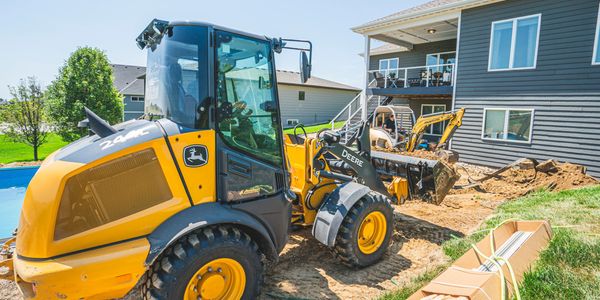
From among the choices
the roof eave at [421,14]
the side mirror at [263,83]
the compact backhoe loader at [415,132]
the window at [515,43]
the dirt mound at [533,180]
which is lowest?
the dirt mound at [533,180]

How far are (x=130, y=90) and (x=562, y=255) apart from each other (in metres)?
31.5

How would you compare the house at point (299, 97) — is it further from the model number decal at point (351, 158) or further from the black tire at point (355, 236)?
the black tire at point (355, 236)

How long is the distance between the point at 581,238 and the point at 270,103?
160 inches

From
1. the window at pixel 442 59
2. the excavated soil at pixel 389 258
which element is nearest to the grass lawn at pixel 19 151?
the excavated soil at pixel 389 258

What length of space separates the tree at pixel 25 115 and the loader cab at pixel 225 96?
12.2 metres

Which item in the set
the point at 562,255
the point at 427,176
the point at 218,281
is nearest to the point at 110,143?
the point at 218,281

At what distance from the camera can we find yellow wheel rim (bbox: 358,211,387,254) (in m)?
4.34

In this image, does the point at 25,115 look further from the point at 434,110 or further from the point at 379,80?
the point at 434,110

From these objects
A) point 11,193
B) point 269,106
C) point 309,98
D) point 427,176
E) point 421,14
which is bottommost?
point 11,193

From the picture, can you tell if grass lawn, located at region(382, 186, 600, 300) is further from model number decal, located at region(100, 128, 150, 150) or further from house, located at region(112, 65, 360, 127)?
house, located at region(112, 65, 360, 127)

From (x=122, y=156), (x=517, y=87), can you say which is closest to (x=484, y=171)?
(x=517, y=87)

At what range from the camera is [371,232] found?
4473 millimetres

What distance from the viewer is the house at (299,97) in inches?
1079

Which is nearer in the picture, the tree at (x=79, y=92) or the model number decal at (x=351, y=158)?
the model number decal at (x=351, y=158)
